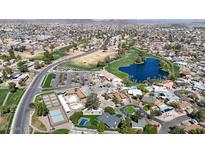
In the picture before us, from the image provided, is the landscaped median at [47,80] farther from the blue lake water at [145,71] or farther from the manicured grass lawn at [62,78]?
the blue lake water at [145,71]

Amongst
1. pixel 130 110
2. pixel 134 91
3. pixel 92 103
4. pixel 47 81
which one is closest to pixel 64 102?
pixel 92 103

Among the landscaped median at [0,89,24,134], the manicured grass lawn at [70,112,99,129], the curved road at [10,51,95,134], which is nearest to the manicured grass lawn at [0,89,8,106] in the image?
the landscaped median at [0,89,24,134]

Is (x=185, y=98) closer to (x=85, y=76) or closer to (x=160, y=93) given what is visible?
(x=160, y=93)

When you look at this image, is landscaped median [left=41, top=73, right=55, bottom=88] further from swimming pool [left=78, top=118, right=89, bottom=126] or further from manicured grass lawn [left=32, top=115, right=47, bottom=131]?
swimming pool [left=78, top=118, right=89, bottom=126]

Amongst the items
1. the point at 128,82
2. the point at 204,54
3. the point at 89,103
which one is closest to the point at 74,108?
the point at 89,103

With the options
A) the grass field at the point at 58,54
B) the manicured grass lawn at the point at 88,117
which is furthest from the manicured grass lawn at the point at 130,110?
the grass field at the point at 58,54

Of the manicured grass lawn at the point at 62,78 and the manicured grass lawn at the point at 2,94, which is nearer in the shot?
the manicured grass lawn at the point at 2,94
